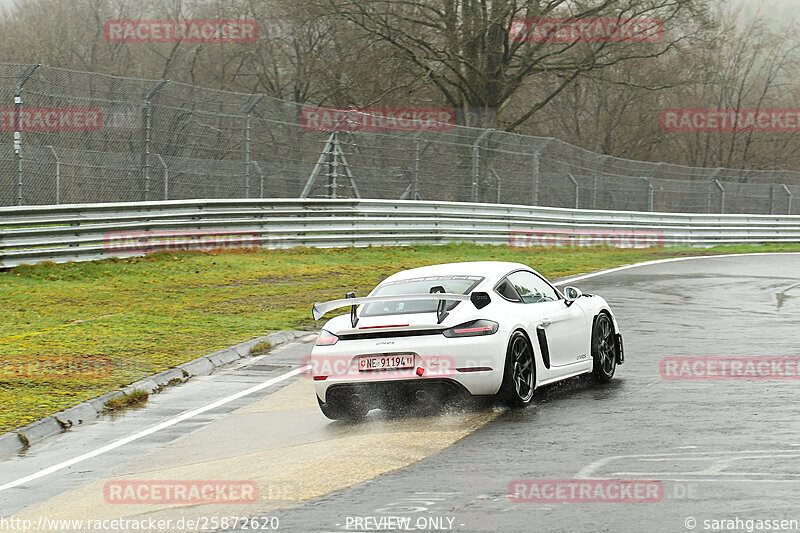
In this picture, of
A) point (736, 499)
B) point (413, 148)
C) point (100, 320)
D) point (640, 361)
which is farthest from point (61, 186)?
point (736, 499)

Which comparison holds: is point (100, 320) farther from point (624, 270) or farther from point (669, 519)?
point (624, 270)

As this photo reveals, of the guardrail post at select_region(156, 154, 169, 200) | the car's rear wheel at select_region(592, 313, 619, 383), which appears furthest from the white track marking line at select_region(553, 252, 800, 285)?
the car's rear wheel at select_region(592, 313, 619, 383)

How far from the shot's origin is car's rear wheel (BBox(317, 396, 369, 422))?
31.2 ft

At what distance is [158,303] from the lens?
55.7 ft

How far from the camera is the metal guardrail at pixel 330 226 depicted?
20.1 meters

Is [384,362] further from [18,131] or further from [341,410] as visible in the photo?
[18,131]

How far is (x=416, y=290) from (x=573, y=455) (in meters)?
2.84

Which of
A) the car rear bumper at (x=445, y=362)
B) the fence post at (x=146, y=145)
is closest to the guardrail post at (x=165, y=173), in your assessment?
the fence post at (x=146, y=145)

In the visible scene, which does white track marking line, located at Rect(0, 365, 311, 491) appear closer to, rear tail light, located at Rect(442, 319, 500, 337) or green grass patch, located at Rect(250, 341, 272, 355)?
green grass patch, located at Rect(250, 341, 272, 355)

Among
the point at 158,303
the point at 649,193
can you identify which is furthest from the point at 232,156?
the point at 649,193

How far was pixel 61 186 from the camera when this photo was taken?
67.6 ft

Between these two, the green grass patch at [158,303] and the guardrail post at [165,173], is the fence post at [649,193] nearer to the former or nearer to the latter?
the green grass patch at [158,303]

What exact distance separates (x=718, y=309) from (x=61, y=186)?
38.3 ft

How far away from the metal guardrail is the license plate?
11825 millimetres
